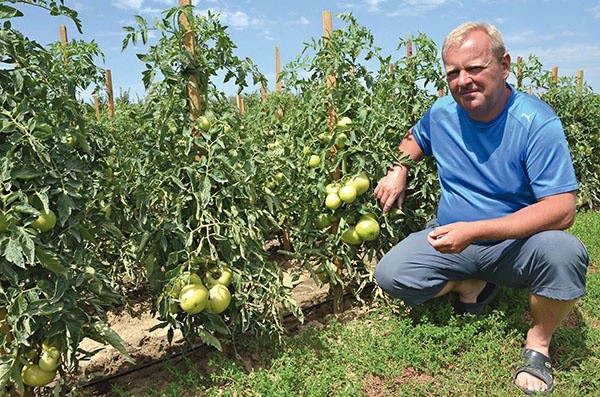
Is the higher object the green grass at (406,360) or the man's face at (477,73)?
the man's face at (477,73)

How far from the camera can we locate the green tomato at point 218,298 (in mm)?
2250

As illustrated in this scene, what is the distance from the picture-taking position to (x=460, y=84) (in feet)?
7.72

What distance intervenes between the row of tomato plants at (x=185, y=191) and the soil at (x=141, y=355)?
0.21 meters

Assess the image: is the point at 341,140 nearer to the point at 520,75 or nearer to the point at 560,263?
the point at 560,263

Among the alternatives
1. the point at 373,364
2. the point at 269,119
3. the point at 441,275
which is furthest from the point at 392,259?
the point at 269,119

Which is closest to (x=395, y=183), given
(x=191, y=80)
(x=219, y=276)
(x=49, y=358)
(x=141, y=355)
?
(x=219, y=276)

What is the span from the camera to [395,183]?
2.87m

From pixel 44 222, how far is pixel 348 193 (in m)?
1.48

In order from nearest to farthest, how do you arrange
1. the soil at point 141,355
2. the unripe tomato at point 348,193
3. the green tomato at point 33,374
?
the green tomato at point 33,374 < the soil at point 141,355 < the unripe tomato at point 348,193

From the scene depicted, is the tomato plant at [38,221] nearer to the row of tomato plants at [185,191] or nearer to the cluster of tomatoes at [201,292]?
the row of tomato plants at [185,191]

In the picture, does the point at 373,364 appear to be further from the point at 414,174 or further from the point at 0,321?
the point at 0,321

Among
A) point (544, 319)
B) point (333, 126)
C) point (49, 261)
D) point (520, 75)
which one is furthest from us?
point (520, 75)

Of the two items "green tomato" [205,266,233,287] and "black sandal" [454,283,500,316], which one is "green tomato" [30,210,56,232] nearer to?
"green tomato" [205,266,233,287]

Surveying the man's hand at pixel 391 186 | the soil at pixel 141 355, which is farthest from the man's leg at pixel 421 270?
the soil at pixel 141 355
